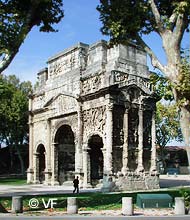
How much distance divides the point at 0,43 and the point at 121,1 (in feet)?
15.7

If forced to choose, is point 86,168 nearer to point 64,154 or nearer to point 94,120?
point 94,120

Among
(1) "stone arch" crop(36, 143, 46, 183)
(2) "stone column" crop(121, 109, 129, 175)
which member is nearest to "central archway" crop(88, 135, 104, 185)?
(2) "stone column" crop(121, 109, 129, 175)

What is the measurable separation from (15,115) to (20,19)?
103 feet

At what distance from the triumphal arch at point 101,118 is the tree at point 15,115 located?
13.6 metres

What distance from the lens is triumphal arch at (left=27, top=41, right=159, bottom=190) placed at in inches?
978

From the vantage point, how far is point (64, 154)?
31.2 m

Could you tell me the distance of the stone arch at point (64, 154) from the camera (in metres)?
30.4

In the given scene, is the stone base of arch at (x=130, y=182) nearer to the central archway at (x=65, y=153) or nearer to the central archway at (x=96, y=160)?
the central archway at (x=96, y=160)

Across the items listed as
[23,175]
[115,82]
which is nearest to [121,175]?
[115,82]

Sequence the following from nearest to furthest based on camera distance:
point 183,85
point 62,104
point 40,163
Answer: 1. point 183,85
2. point 62,104
3. point 40,163

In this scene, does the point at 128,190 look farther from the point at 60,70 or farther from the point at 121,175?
the point at 60,70

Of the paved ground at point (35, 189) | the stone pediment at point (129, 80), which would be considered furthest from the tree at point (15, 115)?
the stone pediment at point (129, 80)

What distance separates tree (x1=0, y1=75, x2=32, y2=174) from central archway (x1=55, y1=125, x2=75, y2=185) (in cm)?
1318

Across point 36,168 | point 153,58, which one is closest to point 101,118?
point 36,168
